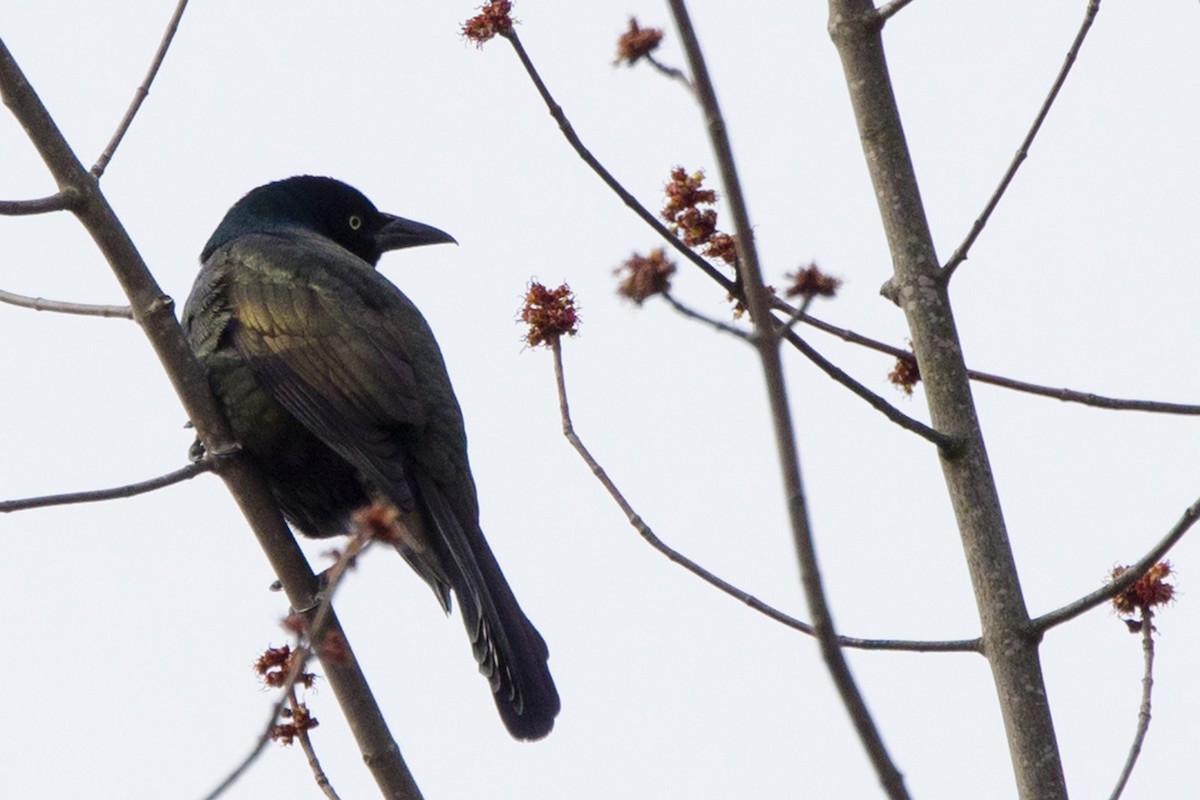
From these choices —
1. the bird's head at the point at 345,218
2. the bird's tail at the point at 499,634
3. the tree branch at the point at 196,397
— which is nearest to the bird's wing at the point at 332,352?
the bird's tail at the point at 499,634

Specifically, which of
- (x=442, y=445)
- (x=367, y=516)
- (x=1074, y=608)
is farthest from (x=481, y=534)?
(x=367, y=516)

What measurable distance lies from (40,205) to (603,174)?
3.77 feet

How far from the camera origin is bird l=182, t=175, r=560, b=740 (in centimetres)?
426

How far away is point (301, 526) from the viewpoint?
4957 millimetres

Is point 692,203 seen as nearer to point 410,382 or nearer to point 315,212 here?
point 410,382

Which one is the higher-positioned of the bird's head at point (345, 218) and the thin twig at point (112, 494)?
the bird's head at point (345, 218)

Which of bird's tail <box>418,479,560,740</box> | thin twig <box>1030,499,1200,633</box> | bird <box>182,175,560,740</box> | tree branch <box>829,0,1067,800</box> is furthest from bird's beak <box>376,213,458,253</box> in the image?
thin twig <box>1030,499,1200,633</box>

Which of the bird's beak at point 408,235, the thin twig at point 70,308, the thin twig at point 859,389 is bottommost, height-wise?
the thin twig at point 859,389

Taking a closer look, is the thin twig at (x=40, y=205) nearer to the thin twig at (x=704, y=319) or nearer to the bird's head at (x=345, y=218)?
the thin twig at (x=704, y=319)

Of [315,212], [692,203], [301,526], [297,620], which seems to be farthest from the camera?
[315,212]

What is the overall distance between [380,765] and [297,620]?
0.82m

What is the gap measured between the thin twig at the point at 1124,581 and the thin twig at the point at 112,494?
1744 millimetres

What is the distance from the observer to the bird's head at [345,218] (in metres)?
6.08

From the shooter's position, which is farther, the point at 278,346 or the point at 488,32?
the point at 278,346
